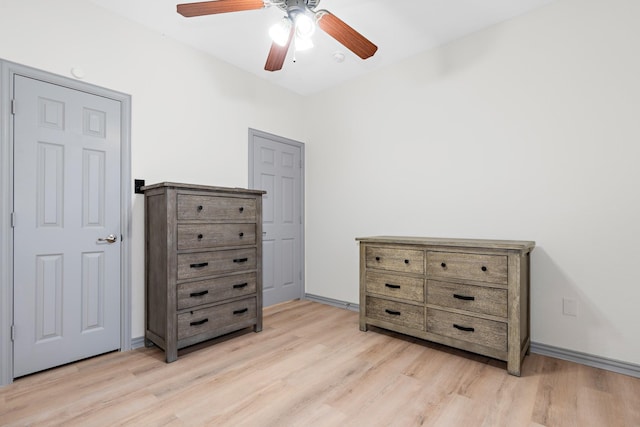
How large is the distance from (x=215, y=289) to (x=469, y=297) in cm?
199

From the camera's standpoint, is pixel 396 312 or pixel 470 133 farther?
pixel 470 133

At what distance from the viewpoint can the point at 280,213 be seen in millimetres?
3920

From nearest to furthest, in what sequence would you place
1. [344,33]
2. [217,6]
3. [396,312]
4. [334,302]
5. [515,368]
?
[217,6], [344,33], [515,368], [396,312], [334,302]

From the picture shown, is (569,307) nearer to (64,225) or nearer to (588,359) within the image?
(588,359)

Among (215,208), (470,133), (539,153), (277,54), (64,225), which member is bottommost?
(64,225)

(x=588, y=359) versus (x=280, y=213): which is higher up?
(x=280, y=213)

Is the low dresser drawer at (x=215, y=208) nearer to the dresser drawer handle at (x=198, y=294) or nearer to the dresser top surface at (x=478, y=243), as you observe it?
the dresser drawer handle at (x=198, y=294)

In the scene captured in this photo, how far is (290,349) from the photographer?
2.59 metres

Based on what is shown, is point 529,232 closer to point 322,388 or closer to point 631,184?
point 631,184

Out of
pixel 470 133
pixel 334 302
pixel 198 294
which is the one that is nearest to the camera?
pixel 198 294

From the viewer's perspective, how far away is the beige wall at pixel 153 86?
2.20m

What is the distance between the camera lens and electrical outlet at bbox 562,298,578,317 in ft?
7.69

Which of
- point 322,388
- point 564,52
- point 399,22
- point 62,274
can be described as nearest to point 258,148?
point 399,22

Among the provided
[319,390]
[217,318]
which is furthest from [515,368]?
[217,318]
